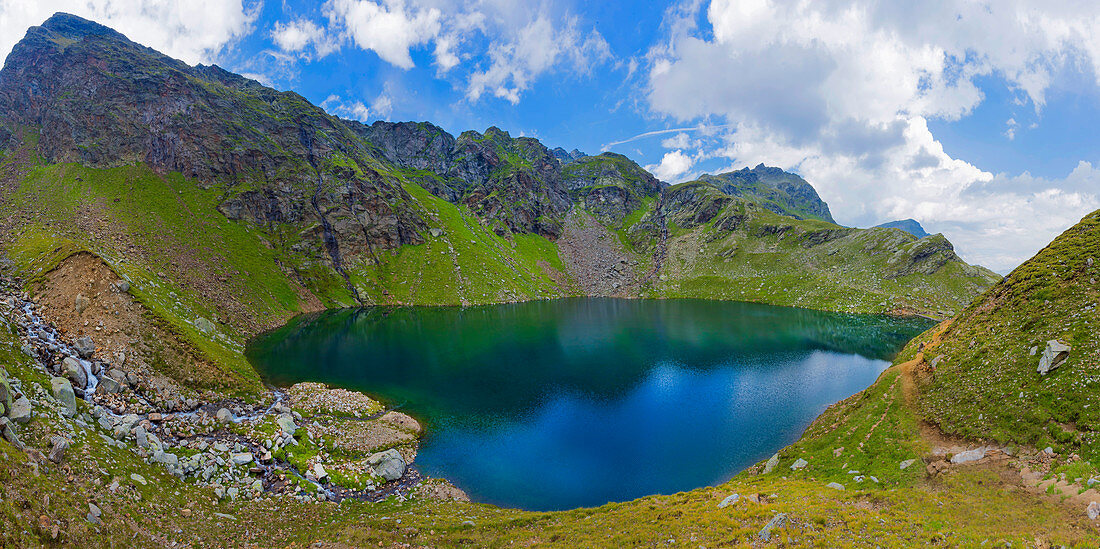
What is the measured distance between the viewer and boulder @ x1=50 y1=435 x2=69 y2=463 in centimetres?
1733

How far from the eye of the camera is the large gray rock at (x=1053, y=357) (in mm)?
26031

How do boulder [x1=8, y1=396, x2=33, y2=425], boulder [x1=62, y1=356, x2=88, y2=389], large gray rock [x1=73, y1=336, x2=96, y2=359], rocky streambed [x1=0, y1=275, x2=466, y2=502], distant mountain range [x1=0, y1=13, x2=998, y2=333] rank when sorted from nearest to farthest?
boulder [x1=8, y1=396, x2=33, y2=425] < rocky streambed [x1=0, y1=275, x2=466, y2=502] < boulder [x1=62, y1=356, x2=88, y2=389] < large gray rock [x1=73, y1=336, x2=96, y2=359] < distant mountain range [x1=0, y1=13, x2=998, y2=333]

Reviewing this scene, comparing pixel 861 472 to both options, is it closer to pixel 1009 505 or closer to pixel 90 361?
pixel 1009 505

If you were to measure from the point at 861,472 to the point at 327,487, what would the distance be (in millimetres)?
39199

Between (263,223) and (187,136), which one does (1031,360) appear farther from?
(187,136)

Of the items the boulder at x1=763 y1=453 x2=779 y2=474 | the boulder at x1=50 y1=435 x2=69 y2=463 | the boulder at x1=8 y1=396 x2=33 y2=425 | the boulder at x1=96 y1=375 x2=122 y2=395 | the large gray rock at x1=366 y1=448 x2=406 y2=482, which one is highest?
the boulder at x1=8 y1=396 x2=33 y2=425

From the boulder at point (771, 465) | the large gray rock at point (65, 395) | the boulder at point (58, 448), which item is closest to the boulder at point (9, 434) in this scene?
the boulder at point (58, 448)

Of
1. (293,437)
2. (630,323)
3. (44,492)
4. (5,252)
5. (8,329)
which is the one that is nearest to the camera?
(44,492)

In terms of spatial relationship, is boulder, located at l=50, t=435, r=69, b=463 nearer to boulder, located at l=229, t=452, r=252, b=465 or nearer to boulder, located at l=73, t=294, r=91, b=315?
boulder, located at l=229, t=452, r=252, b=465

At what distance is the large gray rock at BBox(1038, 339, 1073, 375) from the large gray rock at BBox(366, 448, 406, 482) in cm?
4876

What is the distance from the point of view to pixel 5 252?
4631cm

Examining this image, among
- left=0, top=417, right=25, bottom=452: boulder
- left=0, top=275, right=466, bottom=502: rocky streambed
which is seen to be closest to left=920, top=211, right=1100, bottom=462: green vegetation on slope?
left=0, top=275, right=466, bottom=502: rocky streambed

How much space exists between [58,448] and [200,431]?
14738 millimetres

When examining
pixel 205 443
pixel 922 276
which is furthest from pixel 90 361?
pixel 922 276
